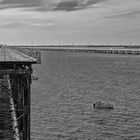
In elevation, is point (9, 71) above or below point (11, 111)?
above

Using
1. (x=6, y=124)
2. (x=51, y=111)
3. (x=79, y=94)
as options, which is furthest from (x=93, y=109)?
(x=6, y=124)

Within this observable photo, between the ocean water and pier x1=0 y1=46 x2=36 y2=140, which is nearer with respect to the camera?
pier x1=0 y1=46 x2=36 y2=140

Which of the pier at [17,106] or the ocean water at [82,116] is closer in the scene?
the pier at [17,106]

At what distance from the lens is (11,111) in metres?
24.1

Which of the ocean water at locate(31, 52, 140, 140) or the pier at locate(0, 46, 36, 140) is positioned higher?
the pier at locate(0, 46, 36, 140)

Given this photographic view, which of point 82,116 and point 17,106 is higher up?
point 17,106

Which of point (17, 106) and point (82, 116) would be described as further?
point (82, 116)

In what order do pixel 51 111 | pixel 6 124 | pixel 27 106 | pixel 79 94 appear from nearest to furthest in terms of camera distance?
pixel 6 124 < pixel 27 106 < pixel 51 111 < pixel 79 94

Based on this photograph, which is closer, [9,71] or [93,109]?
[9,71]

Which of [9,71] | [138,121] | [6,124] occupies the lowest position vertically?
[138,121]

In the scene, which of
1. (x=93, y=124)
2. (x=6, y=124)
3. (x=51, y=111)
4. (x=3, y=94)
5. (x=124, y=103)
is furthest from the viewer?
(x=124, y=103)

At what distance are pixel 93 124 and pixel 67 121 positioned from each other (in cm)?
465

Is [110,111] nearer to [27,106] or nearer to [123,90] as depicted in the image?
[123,90]

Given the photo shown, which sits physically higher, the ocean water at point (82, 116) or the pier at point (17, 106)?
the pier at point (17, 106)
